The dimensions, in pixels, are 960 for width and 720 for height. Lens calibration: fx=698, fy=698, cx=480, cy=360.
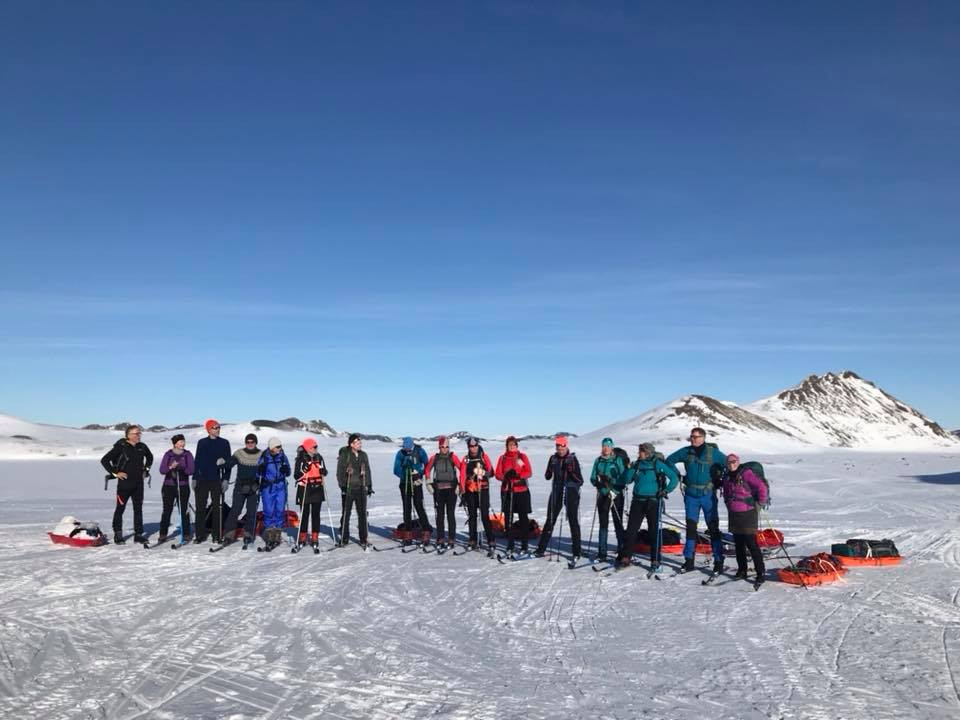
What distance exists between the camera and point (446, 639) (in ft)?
26.2

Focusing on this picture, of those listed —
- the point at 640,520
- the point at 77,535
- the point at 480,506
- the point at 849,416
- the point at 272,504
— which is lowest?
the point at 77,535

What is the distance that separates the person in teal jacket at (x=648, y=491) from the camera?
11727 millimetres

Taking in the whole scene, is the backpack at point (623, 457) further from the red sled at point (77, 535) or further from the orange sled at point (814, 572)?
the red sled at point (77, 535)

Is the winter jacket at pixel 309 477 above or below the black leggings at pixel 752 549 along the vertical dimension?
above

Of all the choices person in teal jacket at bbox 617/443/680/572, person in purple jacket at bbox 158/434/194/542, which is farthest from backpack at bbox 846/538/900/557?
person in purple jacket at bbox 158/434/194/542

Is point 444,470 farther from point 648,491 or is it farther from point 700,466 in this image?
point 700,466

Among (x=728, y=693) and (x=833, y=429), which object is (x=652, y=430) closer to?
(x=833, y=429)

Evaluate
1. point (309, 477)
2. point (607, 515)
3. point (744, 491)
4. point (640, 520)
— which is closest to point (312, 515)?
point (309, 477)

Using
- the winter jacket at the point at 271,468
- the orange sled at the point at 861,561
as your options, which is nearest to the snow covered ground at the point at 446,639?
the orange sled at the point at 861,561

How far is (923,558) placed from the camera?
44.3ft

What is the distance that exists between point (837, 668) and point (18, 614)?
31.5 feet

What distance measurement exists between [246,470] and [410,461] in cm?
324

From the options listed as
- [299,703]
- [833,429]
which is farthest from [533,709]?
[833,429]

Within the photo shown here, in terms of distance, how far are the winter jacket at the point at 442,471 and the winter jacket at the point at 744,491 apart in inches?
201
